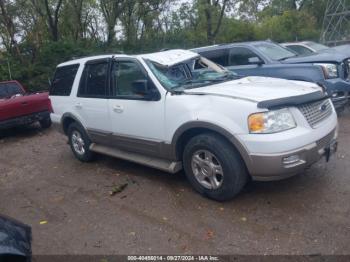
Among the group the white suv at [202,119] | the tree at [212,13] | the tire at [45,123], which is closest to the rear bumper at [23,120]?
the tire at [45,123]

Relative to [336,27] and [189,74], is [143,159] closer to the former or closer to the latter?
[189,74]

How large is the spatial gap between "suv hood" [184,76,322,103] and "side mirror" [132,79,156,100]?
0.50m

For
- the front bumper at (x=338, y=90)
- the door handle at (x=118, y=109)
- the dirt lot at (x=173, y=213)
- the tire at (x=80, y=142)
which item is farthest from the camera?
the front bumper at (x=338, y=90)

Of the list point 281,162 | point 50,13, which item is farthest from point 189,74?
point 50,13

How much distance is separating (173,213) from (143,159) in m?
1.12

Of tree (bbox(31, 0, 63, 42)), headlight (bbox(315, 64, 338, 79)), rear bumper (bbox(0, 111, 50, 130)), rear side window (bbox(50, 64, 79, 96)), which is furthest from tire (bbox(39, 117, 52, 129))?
tree (bbox(31, 0, 63, 42))

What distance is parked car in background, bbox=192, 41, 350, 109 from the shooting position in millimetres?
7316

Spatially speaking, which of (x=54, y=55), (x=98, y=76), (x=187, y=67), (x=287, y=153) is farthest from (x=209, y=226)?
(x=54, y=55)

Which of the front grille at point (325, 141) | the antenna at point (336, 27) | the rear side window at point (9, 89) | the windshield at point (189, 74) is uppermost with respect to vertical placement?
the antenna at point (336, 27)

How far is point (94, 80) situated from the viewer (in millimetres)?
5887

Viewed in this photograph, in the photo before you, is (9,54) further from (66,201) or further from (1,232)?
(1,232)

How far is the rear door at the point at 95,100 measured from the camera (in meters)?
5.61

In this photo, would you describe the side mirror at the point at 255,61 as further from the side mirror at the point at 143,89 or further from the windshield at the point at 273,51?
the side mirror at the point at 143,89

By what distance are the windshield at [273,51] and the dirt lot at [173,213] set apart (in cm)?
306
